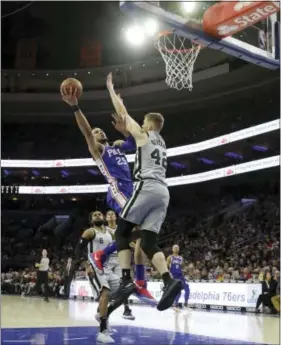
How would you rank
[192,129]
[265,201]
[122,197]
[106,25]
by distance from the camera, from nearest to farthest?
1. [122,197]
2. [265,201]
3. [192,129]
4. [106,25]

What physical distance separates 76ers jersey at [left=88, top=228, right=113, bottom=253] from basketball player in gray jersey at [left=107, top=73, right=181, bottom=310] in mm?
2588

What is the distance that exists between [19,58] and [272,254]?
1956 centimetres

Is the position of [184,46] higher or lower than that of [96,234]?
higher

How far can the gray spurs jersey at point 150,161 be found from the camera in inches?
194

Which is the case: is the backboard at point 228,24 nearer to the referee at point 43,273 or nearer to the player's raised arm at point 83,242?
the player's raised arm at point 83,242

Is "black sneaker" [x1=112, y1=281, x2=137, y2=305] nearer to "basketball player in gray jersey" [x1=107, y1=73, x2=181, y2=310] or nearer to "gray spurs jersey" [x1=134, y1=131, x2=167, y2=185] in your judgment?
"basketball player in gray jersey" [x1=107, y1=73, x2=181, y2=310]

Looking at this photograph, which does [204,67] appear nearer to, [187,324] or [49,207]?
[49,207]

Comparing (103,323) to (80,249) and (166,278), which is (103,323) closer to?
(80,249)

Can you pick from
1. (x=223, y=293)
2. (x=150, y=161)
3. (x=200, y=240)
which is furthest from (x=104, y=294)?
(x=200, y=240)

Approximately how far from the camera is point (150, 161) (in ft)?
16.2

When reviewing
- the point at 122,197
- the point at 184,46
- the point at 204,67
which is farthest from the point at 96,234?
the point at 204,67

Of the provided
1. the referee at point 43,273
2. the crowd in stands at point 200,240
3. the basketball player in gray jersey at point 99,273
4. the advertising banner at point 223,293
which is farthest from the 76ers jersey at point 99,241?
the referee at point 43,273

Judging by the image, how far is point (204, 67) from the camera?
984 inches

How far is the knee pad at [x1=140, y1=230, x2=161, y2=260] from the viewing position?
4770mm
